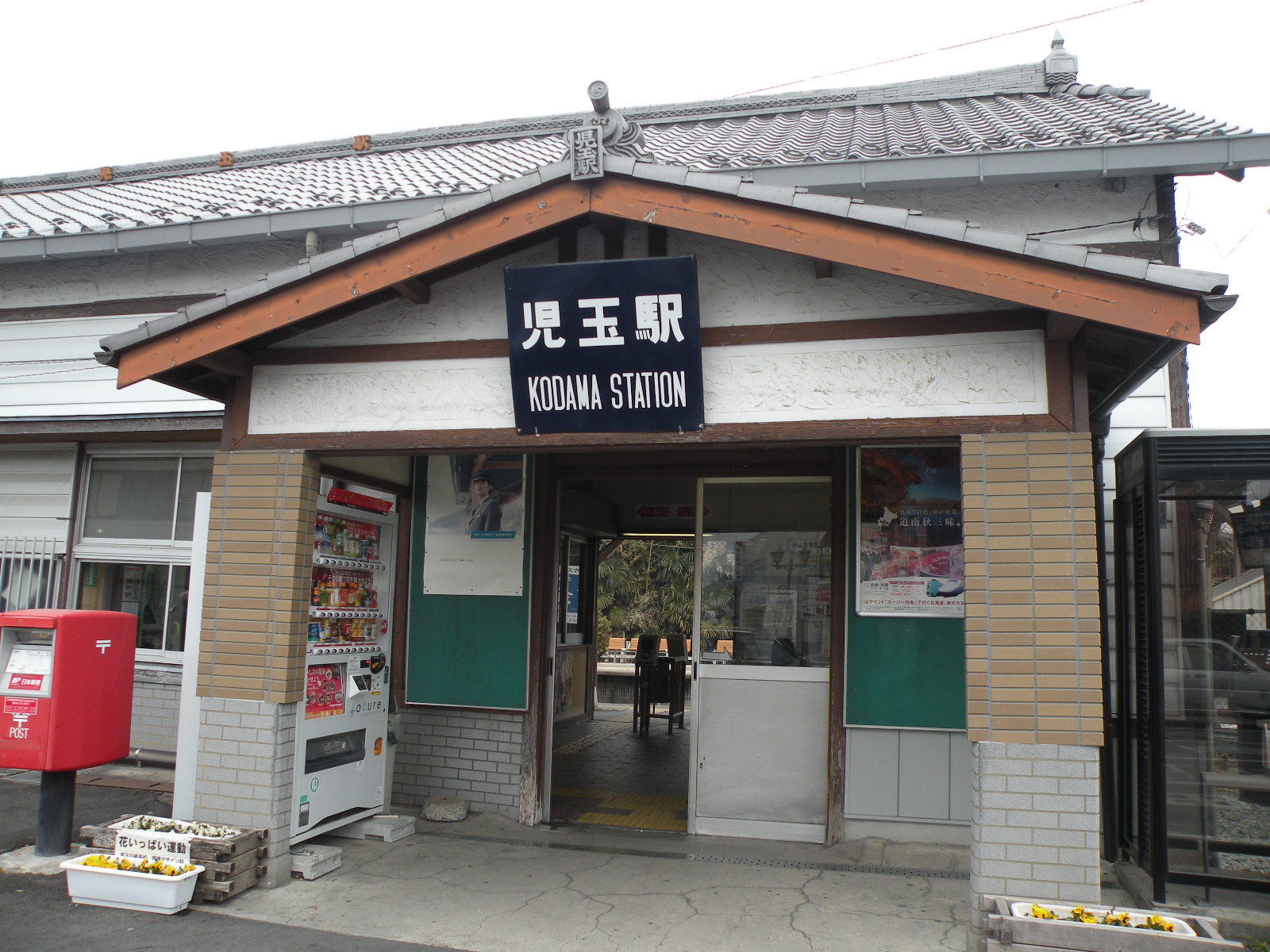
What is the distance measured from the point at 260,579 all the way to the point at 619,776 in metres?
4.56

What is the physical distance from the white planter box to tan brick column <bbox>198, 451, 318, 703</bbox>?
1051mm

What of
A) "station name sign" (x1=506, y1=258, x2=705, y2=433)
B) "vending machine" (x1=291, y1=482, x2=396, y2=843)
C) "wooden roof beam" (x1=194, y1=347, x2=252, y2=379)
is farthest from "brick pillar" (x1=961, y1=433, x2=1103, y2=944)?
"wooden roof beam" (x1=194, y1=347, x2=252, y2=379)

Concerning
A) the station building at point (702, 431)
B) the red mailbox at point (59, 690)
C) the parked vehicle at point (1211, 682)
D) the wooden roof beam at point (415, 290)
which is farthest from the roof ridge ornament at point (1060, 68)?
the red mailbox at point (59, 690)

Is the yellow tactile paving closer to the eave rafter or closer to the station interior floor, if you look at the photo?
the station interior floor

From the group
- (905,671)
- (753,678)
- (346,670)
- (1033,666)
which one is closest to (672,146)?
(753,678)

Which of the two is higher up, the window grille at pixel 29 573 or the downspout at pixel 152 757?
the window grille at pixel 29 573

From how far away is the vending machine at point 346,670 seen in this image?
604 centimetres

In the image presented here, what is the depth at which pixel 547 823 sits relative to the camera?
7082 millimetres

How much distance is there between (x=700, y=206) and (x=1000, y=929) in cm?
371

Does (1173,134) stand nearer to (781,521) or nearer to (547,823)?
(781,521)

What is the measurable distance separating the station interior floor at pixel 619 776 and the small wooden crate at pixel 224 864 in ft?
8.07

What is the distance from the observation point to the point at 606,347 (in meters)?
5.02

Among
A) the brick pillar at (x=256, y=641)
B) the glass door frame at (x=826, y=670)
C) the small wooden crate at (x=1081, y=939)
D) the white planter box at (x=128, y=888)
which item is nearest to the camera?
the small wooden crate at (x=1081, y=939)

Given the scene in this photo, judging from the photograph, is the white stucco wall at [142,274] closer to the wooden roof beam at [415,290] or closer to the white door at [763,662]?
the wooden roof beam at [415,290]
